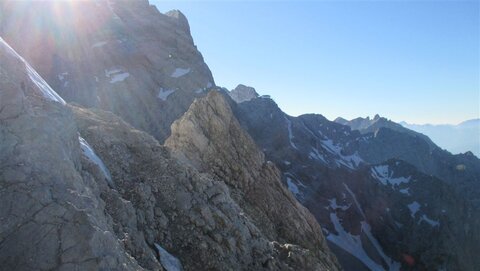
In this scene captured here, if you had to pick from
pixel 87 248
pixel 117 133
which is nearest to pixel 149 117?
pixel 117 133

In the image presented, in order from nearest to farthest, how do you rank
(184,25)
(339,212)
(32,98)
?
(32,98) → (339,212) → (184,25)

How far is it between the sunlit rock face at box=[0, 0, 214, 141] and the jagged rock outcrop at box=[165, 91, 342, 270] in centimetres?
5861

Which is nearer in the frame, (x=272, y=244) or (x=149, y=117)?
(x=272, y=244)

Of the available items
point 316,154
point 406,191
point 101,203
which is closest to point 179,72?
point 316,154

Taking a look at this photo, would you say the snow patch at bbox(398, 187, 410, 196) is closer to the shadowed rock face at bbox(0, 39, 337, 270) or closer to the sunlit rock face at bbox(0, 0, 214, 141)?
the sunlit rock face at bbox(0, 0, 214, 141)

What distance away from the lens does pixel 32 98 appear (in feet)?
45.7

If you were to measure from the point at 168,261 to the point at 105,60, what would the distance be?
9094 centimetres

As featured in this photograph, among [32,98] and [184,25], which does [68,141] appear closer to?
[32,98]

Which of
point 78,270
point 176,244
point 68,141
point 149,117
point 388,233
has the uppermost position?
point 68,141

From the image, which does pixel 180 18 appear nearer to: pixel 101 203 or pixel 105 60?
pixel 105 60

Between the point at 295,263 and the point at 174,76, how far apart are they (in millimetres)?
90789

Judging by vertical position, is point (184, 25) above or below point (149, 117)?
above

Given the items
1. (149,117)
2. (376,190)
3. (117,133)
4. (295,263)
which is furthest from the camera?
(376,190)

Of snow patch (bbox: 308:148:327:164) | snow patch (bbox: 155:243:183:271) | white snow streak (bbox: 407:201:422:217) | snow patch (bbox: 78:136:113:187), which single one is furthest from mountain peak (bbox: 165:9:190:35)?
snow patch (bbox: 155:243:183:271)
